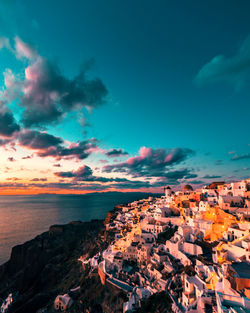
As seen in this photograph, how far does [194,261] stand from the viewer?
28.9m

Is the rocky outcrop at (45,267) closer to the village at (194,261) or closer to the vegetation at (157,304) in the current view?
the village at (194,261)

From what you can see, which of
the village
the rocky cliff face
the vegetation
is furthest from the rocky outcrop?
the vegetation

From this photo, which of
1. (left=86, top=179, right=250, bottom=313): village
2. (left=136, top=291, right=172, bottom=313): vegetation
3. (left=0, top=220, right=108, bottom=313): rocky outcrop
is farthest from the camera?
(left=0, top=220, right=108, bottom=313): rocky outcrop

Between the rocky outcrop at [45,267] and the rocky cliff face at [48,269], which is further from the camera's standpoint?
the rocky outcrop at [45,267]

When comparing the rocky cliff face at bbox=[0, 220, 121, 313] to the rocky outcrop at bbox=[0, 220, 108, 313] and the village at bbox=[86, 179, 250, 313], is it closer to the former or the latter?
the rocky outcrop at bbox=[0, 220, 108, 313]

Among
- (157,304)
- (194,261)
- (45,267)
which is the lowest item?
(45,267)

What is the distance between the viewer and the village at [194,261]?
1870cm

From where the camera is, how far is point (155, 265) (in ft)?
104

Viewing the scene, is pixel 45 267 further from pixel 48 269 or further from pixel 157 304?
pixel 157 304

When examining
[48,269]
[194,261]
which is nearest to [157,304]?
[194,261]

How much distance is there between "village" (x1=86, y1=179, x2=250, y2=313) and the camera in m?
18.7

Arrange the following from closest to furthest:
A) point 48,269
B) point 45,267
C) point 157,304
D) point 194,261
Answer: point 157,304, point 194,261, point 48,269, point 45,267

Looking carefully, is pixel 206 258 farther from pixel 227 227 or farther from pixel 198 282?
pixel 227 227

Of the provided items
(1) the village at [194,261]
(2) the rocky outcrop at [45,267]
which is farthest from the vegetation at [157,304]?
(2) the rocky outcrop at [45,267]
